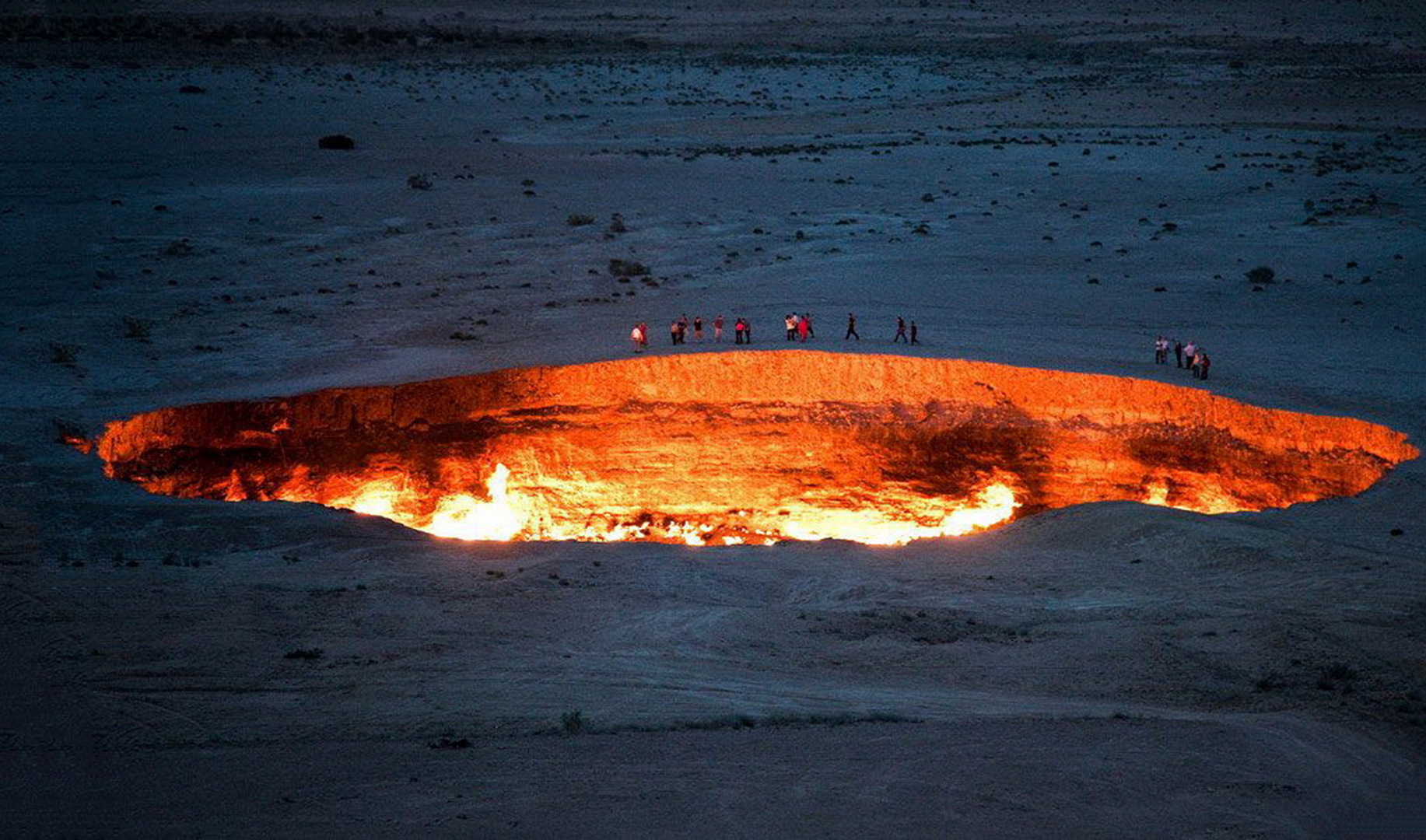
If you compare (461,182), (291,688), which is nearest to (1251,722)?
(291,688)

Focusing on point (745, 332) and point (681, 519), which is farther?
point (745, 332)

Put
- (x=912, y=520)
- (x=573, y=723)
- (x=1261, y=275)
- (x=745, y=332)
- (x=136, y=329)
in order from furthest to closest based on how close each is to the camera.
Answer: (x=1261, y=275)
(x=136, y=329)
(x=745, y=332)
(x=912, y=520)
(x=573, y=723)

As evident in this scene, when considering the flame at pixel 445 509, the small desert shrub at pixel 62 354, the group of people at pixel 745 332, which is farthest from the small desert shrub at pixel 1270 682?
the small desert shrub at pixel 62 354

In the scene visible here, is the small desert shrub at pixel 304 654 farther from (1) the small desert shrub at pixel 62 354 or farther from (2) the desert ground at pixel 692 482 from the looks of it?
(1) the small desert shrub at pixel 62 354

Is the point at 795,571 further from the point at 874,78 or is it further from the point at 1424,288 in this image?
the point at 874,78

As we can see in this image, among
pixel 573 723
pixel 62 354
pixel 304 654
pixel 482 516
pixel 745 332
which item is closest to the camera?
pixel 573 723

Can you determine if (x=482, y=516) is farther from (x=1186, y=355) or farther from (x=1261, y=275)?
(x=1261, y=275)

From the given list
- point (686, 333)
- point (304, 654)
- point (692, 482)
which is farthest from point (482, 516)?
point (304, 654)
